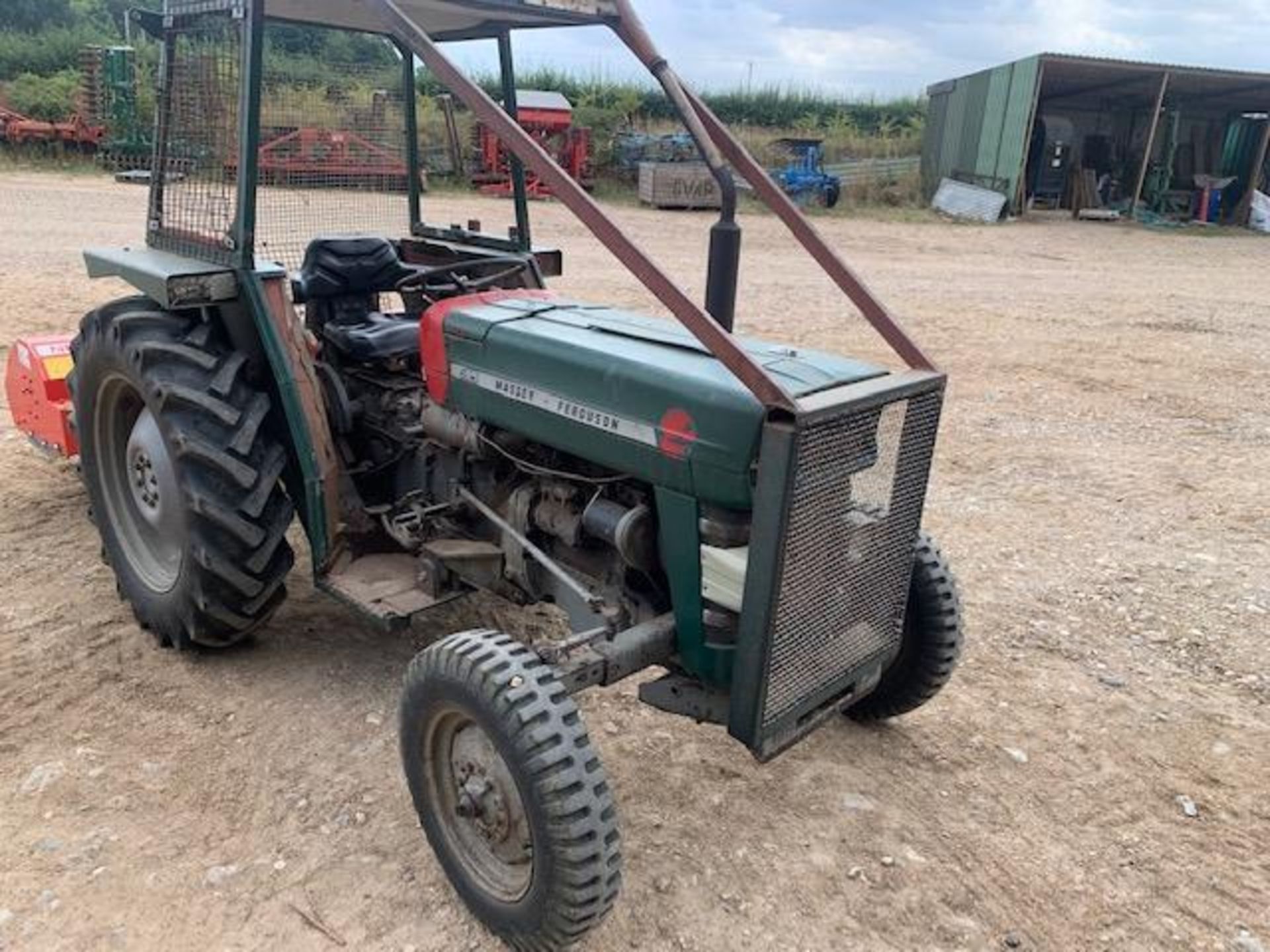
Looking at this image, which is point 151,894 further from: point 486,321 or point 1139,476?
point 1139,476

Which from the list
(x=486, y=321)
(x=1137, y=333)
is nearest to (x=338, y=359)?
(x=486, y=321)

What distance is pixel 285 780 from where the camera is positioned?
294cm

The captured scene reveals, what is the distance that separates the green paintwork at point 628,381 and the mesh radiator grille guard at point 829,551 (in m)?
0.11

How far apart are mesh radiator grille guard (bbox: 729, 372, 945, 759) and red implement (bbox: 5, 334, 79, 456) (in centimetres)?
327

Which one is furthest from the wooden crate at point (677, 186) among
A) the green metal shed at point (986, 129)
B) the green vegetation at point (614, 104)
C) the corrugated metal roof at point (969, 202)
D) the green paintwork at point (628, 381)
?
the green paintwork at point (628, 381)

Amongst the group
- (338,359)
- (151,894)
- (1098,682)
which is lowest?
(151,894)

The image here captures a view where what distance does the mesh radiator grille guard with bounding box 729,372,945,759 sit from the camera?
7.46 feet

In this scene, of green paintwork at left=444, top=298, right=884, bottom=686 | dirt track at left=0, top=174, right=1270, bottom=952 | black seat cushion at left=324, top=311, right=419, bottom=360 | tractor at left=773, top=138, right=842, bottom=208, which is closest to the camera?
green paintwork at left=444, top=298, right=884, bottom=686

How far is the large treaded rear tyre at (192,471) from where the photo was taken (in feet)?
10.4

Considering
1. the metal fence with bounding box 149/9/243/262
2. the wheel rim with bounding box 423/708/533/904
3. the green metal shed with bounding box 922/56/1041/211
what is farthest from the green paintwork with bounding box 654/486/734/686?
the green metal shed with bounding box 922/56/1041/211

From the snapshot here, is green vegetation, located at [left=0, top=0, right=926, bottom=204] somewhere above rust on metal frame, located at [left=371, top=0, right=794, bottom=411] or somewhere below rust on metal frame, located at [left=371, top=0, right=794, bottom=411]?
above

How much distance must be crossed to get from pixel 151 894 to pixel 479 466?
147 cm

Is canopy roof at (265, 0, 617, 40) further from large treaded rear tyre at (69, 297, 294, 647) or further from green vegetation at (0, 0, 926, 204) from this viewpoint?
green vegetation at (0, 0, 926, 204)

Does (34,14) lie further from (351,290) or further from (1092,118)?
(351,290)
